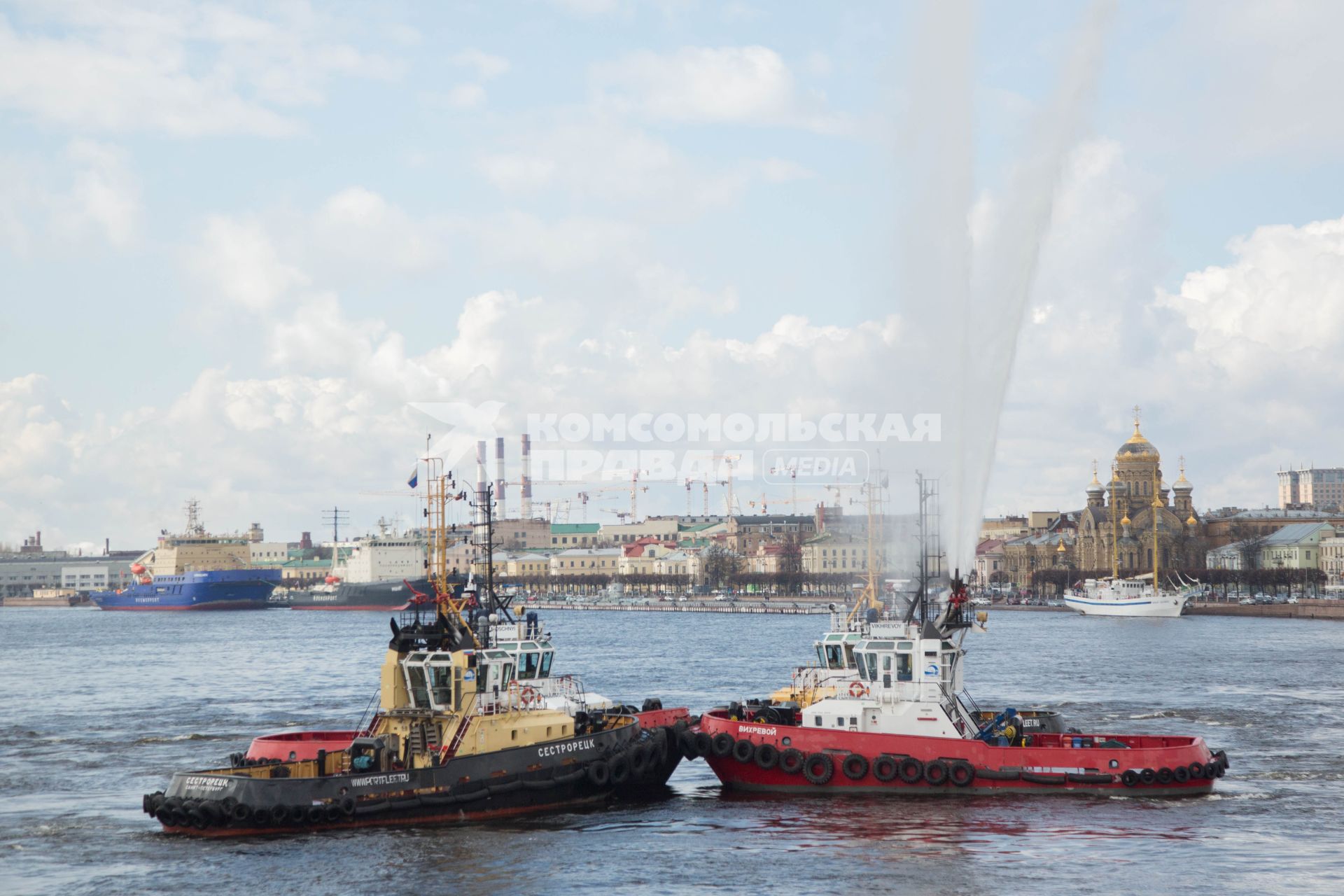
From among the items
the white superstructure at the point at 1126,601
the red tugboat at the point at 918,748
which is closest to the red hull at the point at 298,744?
the red tugboat at the point at 918,748

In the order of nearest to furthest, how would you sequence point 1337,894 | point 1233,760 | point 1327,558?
point 1337,894 → point 1233,760 → point 1327,558

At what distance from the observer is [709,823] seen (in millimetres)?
33594

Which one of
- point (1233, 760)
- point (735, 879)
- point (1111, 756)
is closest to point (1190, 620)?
point (1233, 760)

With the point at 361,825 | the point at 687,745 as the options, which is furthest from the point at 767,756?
the point at 361,825

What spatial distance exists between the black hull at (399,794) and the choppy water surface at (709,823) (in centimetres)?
42

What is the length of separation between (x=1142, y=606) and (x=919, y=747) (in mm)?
132262

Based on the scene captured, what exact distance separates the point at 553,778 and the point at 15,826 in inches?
489

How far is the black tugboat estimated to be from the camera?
30719 mm

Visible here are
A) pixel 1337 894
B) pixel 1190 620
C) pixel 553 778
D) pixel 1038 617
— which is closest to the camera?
pixel 1337 894

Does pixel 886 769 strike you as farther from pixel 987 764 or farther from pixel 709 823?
pixel 709 823

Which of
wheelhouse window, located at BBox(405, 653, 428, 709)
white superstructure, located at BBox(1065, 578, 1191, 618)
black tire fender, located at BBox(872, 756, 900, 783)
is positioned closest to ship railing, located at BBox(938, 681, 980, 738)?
black tire fender, located at BBox(872, 756, 900, 783)

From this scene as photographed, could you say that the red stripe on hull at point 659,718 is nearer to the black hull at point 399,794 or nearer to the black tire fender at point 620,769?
the black tire fender at point 620,769

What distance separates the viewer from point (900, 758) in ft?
115

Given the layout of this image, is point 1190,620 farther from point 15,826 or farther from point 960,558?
point 15,826
